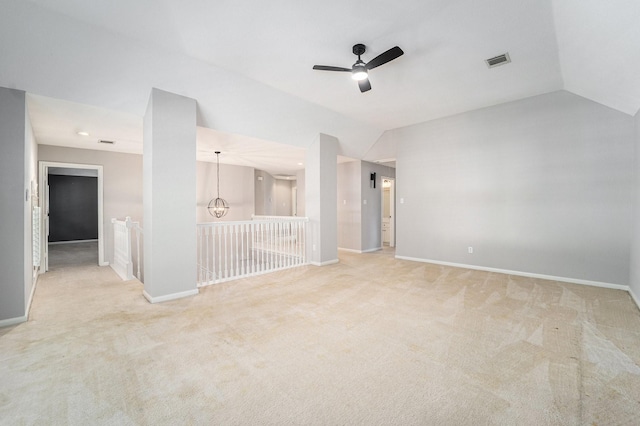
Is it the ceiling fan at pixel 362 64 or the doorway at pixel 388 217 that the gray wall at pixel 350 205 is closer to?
the doorway at pixel 388 217

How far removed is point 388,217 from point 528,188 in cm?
473

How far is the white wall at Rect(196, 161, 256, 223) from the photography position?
7.75 meters

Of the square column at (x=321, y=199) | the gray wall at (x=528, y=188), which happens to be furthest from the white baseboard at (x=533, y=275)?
the square column at (x=321, y=199)

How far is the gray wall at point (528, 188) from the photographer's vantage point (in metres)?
3.87

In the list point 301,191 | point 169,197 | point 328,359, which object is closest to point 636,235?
point 328,359

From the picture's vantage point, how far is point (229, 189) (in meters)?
8.28

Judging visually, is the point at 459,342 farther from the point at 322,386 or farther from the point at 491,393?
the point at 322,386

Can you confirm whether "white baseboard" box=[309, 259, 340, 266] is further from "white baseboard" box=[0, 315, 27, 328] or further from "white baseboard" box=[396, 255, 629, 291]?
"white baseboard" box=[0, 315, 27, 328]

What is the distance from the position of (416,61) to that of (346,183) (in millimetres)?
4234

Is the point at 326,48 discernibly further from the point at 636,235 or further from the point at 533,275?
the point at 533,275

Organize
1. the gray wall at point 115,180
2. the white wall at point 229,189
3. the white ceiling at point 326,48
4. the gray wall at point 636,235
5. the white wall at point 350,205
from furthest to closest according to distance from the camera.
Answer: the white wall at point 229,189 < the white wall at point 350,205 < the gray wall at point 115,180 < the gray wall at point 636,235 < the white ceiling at point 326,48

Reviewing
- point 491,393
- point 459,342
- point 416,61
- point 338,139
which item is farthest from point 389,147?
point 491,393

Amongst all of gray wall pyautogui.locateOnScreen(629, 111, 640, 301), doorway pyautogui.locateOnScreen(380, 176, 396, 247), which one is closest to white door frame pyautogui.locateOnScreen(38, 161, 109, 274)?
doorway pyautogui.locateOnScreen(380, 176, 396, 247)

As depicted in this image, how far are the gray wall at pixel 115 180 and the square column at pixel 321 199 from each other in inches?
153
